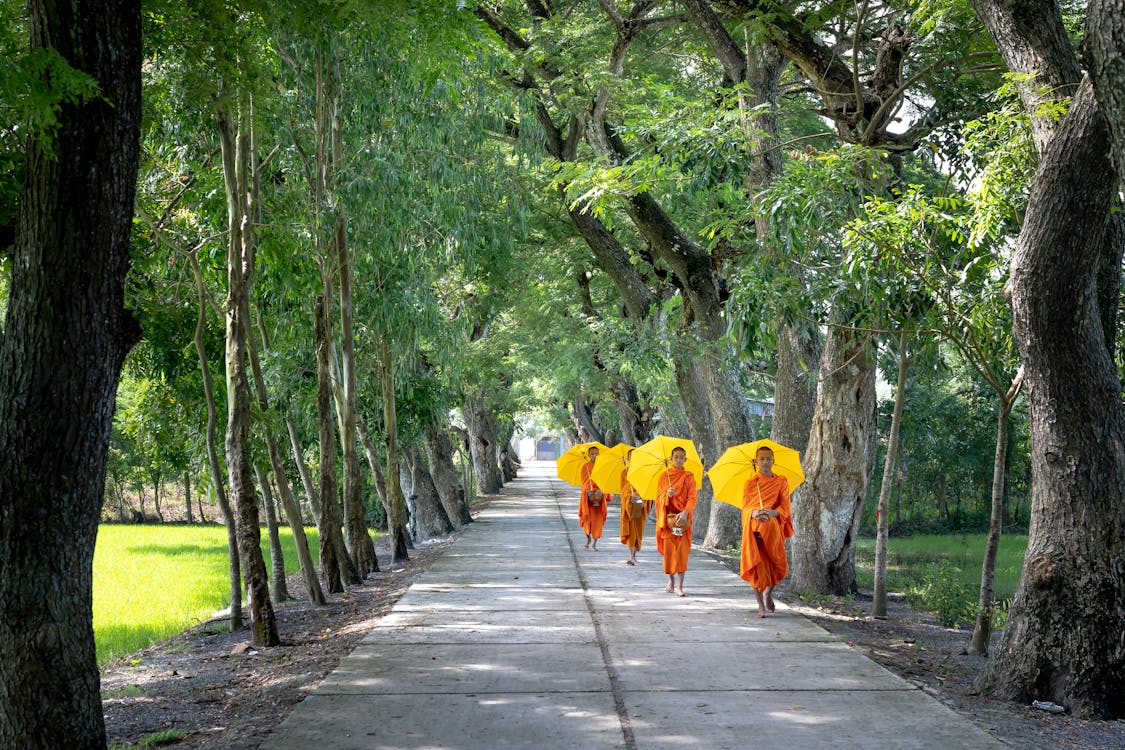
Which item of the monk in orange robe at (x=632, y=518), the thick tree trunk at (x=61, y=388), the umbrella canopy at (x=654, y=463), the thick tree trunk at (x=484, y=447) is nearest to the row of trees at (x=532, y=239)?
the thick tree trunk at (x=61, y=388)

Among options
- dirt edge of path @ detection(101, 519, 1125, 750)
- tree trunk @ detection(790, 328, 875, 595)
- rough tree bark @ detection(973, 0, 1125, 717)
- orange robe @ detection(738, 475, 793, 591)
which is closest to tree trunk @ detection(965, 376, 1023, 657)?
dirt edge of path @ detection(101, 519, 1125, 750)

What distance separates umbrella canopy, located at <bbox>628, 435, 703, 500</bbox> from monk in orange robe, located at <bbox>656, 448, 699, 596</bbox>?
1.64ft

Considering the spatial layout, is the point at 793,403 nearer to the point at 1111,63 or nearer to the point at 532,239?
the point at 1111,63

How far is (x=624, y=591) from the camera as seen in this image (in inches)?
539

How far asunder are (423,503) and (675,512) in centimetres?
1252

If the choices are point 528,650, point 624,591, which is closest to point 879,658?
A: point 528,650

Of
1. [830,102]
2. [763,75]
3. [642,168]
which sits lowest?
[642,168]

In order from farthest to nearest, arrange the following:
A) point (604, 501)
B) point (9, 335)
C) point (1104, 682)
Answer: point (604, 501), point (1104, 682), point (9, 335)

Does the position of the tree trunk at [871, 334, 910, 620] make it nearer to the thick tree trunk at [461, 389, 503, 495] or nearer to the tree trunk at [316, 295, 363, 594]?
the tree trunk at [316, 295, 363, 594]

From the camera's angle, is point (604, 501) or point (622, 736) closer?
point (622, 736)

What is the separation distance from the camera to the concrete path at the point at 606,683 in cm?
655

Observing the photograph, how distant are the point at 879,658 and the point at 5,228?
7370 mm

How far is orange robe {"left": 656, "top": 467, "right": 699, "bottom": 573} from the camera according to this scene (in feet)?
42.9

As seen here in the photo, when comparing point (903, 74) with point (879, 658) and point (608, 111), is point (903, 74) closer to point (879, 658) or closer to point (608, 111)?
point (608, 111)
